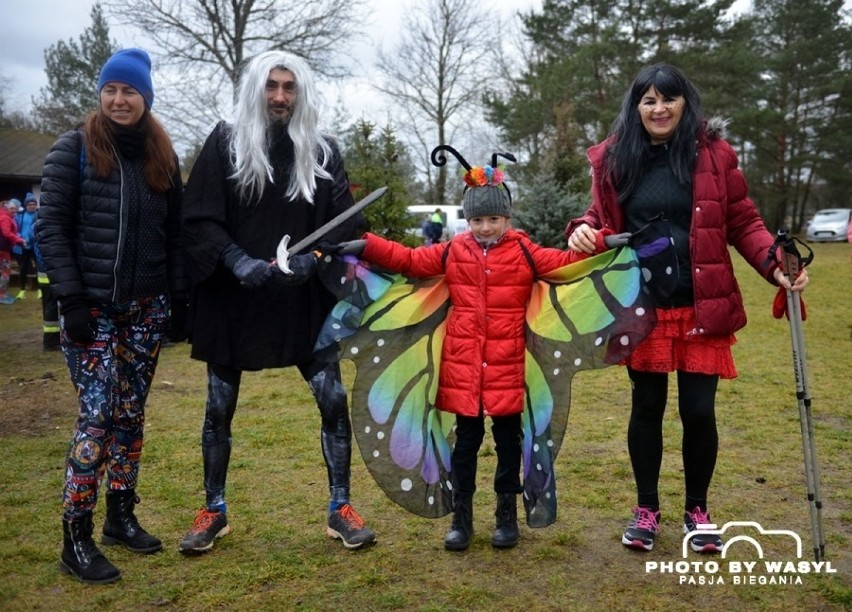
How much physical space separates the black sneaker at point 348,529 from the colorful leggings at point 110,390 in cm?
98

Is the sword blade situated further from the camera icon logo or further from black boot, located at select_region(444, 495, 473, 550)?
the camera icon logo

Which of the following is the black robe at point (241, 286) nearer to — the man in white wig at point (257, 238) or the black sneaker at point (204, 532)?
the man in white wig at point (257, 238)

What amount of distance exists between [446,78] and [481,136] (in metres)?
Answer: 3.47

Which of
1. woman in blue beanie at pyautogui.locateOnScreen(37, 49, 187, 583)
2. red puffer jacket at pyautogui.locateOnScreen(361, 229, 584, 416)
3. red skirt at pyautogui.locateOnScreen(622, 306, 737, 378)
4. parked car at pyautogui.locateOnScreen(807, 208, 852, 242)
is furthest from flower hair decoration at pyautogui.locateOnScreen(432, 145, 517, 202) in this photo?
parked car at pyautogui.locateOnScreen(807, 208, 852, 242)

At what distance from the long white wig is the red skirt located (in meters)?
1.65

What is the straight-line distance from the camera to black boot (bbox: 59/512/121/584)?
335 cm

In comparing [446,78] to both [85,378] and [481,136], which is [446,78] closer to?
[481,136]

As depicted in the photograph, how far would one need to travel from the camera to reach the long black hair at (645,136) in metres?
3.46

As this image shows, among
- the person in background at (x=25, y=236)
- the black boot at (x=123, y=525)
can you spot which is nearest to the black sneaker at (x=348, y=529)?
the black boot at (x=123, y=525)

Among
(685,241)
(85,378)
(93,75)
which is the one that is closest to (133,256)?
(85,378)

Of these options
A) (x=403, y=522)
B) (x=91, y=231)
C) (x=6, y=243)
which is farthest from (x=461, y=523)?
(x=6, y=243)

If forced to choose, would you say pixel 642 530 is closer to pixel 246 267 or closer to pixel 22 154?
pixel 246 267

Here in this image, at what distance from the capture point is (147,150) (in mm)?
3588

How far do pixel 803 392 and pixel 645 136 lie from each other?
129cm
